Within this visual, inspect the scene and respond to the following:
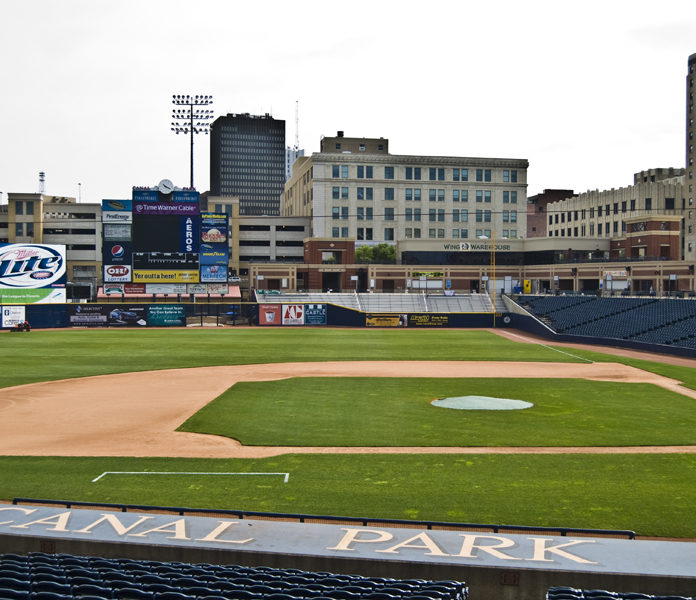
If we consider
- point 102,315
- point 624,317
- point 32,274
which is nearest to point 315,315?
point 102,315

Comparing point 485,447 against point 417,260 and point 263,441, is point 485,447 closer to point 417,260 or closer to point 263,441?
point 263,441

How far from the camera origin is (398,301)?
A: 317ft

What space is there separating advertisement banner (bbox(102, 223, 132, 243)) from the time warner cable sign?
7.67 metres

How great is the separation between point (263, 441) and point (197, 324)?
62.2m

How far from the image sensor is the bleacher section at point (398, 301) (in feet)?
308

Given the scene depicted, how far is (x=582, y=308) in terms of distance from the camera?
258 ft

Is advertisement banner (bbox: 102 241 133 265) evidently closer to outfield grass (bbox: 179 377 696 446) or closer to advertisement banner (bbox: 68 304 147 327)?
advertisement banner (bbox: 68 304 147 327)

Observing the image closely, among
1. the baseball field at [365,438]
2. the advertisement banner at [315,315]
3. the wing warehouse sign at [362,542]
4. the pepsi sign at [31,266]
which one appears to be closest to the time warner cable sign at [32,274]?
the pepsi sign at [31,266]

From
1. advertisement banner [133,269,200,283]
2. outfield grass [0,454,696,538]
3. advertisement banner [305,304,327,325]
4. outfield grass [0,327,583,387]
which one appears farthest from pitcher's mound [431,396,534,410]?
advertisement banner [305,304,327,325]

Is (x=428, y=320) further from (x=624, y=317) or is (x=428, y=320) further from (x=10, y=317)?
(x=10, y=317)

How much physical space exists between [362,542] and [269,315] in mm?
74378

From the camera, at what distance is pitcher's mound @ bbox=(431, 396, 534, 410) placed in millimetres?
32812

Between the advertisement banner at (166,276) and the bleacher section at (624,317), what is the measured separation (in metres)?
39.3

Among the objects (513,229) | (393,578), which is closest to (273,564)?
(393,578)
